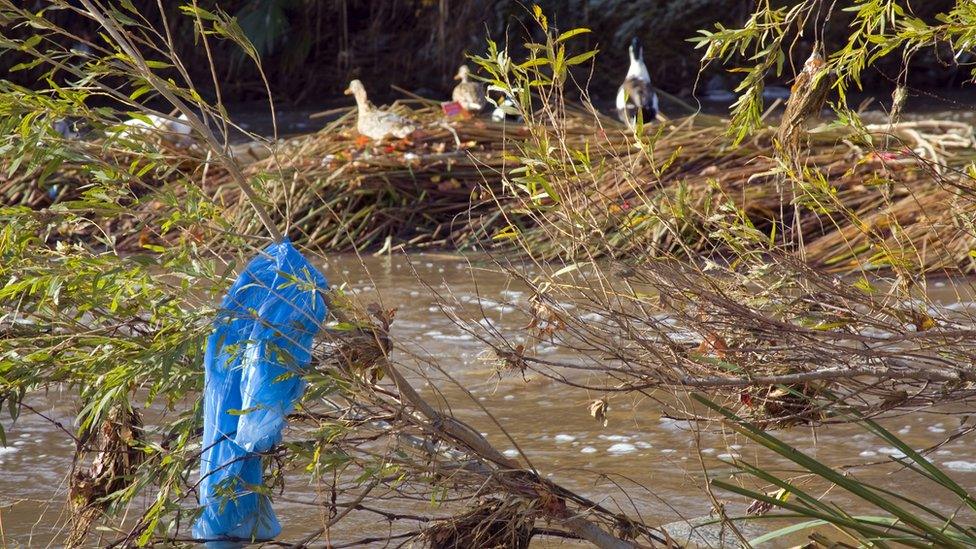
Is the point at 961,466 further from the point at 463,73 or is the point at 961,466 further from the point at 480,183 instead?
the point at 463,73

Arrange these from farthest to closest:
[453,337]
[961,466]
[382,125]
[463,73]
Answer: [382,125] → [463,73] → [453,337] → [961,466]

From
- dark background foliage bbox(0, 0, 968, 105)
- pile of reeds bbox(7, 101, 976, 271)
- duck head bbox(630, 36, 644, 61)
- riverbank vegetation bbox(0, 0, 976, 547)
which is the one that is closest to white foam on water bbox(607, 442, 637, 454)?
riverbank vegetation bbox(0, 0, 976, 547)

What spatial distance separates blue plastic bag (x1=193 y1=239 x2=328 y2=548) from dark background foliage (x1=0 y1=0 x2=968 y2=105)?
31.5 ft

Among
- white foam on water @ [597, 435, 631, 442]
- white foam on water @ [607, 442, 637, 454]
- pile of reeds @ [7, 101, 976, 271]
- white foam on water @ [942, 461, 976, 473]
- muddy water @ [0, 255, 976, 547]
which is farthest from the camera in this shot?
pile of reeds @ [7, 101, 976, 271]

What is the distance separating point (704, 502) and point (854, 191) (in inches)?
131

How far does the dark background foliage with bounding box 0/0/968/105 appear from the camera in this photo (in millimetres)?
11719

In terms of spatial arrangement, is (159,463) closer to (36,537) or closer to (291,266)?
(291,266)

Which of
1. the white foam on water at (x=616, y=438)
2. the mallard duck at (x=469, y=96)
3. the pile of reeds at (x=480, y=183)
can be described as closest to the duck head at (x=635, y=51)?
the mallard duck at (x=469, y=96)

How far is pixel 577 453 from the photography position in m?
3.37

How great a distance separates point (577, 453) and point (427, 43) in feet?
30.2

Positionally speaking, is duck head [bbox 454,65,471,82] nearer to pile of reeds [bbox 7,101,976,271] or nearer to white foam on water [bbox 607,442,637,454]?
pile of reeds [bbox 7,101,976,271]

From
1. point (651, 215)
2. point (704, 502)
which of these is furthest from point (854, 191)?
point (651, 215)

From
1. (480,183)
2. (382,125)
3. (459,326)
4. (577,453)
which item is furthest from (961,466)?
(382,125)

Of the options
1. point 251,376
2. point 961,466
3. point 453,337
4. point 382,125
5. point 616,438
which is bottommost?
point 453,337
